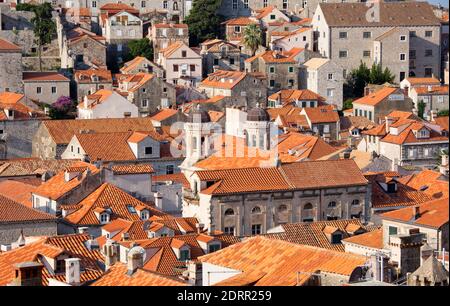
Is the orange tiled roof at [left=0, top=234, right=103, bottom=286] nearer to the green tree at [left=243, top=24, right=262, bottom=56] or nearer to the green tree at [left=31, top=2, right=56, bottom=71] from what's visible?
the green tree at [left=31, top=2, right=56, bottom=71]

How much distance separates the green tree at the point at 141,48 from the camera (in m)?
73.4

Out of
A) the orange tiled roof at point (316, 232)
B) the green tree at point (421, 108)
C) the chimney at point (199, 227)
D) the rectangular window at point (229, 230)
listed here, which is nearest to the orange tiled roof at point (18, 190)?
the rectangular window at point (229, 230)

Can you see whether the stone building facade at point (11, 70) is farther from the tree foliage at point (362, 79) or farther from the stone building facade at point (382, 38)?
the tree foliage at point (362, 79)

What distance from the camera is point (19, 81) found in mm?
66312

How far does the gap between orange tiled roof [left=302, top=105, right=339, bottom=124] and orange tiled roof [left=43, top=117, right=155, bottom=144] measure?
9.36 meters

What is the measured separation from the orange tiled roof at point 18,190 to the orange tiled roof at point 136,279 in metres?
19.5

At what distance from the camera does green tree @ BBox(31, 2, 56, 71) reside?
72750 millimetres

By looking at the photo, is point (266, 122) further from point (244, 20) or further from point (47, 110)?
point (244, 20)

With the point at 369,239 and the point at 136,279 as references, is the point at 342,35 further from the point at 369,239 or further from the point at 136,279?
the point at 136,279

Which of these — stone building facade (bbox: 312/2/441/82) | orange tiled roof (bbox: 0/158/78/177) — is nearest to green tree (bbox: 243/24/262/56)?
stone building facade (bbox: 312/2/441/82)

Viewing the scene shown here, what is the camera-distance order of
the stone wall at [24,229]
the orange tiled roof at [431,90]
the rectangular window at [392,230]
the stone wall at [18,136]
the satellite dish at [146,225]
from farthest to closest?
the orange tiled roof at [431,90]
the stone wall at [18,136]
the stone wall at [24,229]
the satellite dish at [146,225]
the rectangular window at [392,230]

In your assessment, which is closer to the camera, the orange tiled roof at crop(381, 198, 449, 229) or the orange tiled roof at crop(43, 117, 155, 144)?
the orange tiled roof at crop(381, 198, 449, 229)

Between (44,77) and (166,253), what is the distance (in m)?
38.7
